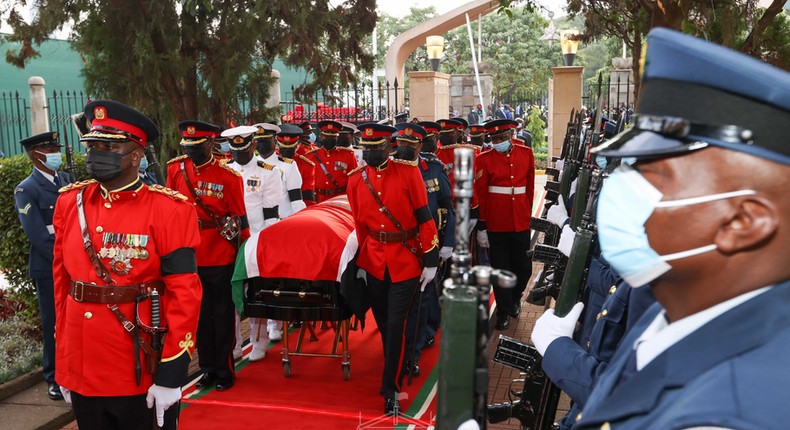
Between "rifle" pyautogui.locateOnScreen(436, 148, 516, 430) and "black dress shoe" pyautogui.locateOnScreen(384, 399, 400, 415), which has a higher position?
"rifle" pyautogui.locateOnScreen(436, 148, 516, 430)

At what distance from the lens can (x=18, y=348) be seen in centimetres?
638

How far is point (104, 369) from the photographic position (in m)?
3.50

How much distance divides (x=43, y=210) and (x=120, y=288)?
2343mm

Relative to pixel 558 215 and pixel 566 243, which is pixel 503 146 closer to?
pixel 558 215

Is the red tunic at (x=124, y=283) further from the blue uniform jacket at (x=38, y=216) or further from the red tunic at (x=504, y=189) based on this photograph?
the red tunic at (x=504, y=189)

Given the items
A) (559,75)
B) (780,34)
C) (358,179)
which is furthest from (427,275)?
(559,75)

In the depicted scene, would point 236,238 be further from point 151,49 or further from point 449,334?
point 449,334

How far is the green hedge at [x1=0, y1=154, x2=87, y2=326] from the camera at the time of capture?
638 centimetres

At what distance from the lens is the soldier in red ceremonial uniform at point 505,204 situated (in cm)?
791

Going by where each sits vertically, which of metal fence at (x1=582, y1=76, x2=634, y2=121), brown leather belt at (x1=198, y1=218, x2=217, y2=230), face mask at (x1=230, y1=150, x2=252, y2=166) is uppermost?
metal fence at (x1=582, y1=76, x2=634, y2=121)

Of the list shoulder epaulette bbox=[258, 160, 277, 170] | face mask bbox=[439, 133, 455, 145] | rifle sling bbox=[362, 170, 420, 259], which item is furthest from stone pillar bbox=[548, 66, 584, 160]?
rifle sling bbox=[362, 170, 420, 259]

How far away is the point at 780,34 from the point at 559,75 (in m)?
9.19

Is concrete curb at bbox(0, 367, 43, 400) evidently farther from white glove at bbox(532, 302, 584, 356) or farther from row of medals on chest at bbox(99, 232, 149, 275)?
white glove at bbox(532, 302, 584, 356)

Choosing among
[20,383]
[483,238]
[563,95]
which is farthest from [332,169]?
[563,95]
